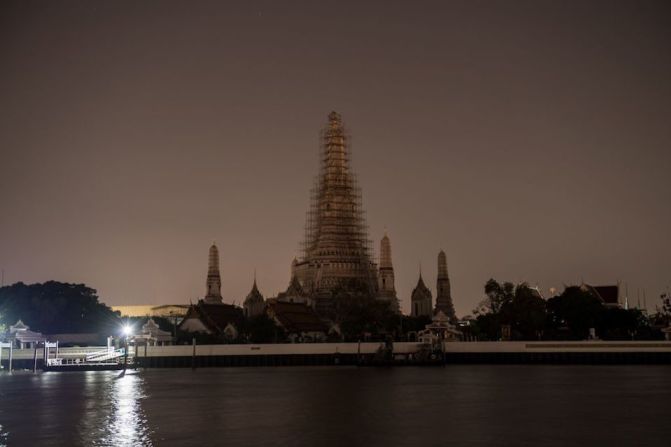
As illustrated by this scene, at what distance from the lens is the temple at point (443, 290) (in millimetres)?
171250

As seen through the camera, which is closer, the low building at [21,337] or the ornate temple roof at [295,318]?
the low building at [21,337]

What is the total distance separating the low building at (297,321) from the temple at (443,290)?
187 ft

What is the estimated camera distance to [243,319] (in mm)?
116062

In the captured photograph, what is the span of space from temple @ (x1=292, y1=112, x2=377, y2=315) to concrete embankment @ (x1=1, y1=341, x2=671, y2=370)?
117ft

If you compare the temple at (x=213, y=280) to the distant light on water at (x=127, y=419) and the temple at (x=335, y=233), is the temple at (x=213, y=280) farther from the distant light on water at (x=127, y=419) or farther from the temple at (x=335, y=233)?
the distant light on water at (x=127, y=419)

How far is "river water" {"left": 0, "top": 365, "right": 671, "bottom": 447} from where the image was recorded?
37719mm

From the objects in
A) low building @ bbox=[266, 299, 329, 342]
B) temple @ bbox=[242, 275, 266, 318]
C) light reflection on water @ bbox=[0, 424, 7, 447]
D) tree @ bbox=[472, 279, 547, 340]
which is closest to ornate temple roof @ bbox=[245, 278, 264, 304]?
temple @ bbox=[242, 275, 266, 318]

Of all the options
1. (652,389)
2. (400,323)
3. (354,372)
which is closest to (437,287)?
(400,323)

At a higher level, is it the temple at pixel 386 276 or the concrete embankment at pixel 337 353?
the temple at pixel 386 276

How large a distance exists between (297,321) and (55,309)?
3106 centimetres

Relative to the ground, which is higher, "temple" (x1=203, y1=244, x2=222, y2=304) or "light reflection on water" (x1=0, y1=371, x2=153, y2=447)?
"temple" (x1=203, y1=244, x2=222, y2=304)

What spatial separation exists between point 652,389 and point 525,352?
33222 millimetres

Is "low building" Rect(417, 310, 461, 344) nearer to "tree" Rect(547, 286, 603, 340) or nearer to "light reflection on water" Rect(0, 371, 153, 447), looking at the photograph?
"tree" Rect(547, 286, 603, 340)

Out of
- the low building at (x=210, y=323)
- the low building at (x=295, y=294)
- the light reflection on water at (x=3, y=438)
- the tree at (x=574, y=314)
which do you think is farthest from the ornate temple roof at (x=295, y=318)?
the light reflection on water at (x=3, y=438)
